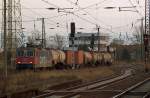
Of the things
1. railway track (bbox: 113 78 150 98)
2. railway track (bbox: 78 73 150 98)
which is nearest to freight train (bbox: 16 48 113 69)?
railway track (bbox: 78 73 150 98)

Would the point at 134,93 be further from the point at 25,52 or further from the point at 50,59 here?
the point at 50,59

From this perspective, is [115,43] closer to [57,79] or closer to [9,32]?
[9,32]

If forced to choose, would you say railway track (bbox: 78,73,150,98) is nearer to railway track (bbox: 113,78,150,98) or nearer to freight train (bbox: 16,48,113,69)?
railway track (bbox: 113,78,150,98)

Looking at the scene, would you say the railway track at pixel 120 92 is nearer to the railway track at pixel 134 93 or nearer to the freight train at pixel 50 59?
the railway track at pixel 134 93

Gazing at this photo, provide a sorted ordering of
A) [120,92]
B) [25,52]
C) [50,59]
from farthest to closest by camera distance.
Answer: [50,59] < [25,52] < [120,92]

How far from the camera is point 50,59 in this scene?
51000 millimetres

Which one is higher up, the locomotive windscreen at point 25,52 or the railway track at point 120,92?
the locomotive windscreen at point 25,52

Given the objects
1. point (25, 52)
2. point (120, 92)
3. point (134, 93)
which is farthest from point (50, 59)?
point (134, 93)

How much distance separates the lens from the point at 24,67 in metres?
46.3

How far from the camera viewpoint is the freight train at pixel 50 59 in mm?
45706

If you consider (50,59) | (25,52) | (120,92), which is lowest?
(120,92)

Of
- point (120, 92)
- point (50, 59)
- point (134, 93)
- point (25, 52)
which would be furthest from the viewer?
point (50, 59)

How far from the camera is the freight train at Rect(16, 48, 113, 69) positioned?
45.7m

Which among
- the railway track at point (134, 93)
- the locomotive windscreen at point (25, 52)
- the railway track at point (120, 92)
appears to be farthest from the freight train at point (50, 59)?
the railway track at point (134, 93)
